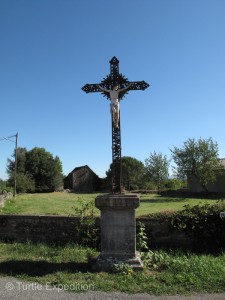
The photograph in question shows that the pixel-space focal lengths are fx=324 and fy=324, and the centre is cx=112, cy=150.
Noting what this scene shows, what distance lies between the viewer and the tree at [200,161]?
31844 millimetres

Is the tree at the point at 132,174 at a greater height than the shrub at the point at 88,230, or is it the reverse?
the tree at the point at 132,174

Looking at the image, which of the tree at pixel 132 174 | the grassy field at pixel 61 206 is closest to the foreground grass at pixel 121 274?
the grassy field at pixel 61 206

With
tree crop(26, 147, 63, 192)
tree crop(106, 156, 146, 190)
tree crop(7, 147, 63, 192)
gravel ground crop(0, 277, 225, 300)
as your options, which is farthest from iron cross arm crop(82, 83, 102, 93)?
tree crop(106, 156, 146, 190)

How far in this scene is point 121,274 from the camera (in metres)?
6.30

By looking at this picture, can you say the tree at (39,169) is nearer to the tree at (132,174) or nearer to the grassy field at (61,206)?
the tree at (132,174)

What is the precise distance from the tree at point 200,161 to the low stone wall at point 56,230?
23844 mm

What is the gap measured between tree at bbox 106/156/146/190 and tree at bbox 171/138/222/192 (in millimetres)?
19788

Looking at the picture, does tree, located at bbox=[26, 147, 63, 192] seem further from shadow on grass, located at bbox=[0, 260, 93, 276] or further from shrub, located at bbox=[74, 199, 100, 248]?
shadow on grass, located at bbox=[0, 260, 93, 276]

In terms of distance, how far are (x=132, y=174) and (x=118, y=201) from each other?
5149 centimetres

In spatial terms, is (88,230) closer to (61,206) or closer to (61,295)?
(61,295)

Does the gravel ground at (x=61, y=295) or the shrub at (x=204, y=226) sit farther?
the shrub at (x=204, y=226)

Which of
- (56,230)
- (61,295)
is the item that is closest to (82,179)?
(56,230)

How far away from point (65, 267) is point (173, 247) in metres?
3.33

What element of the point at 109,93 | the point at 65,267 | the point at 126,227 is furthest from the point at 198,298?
the point at 109,93
